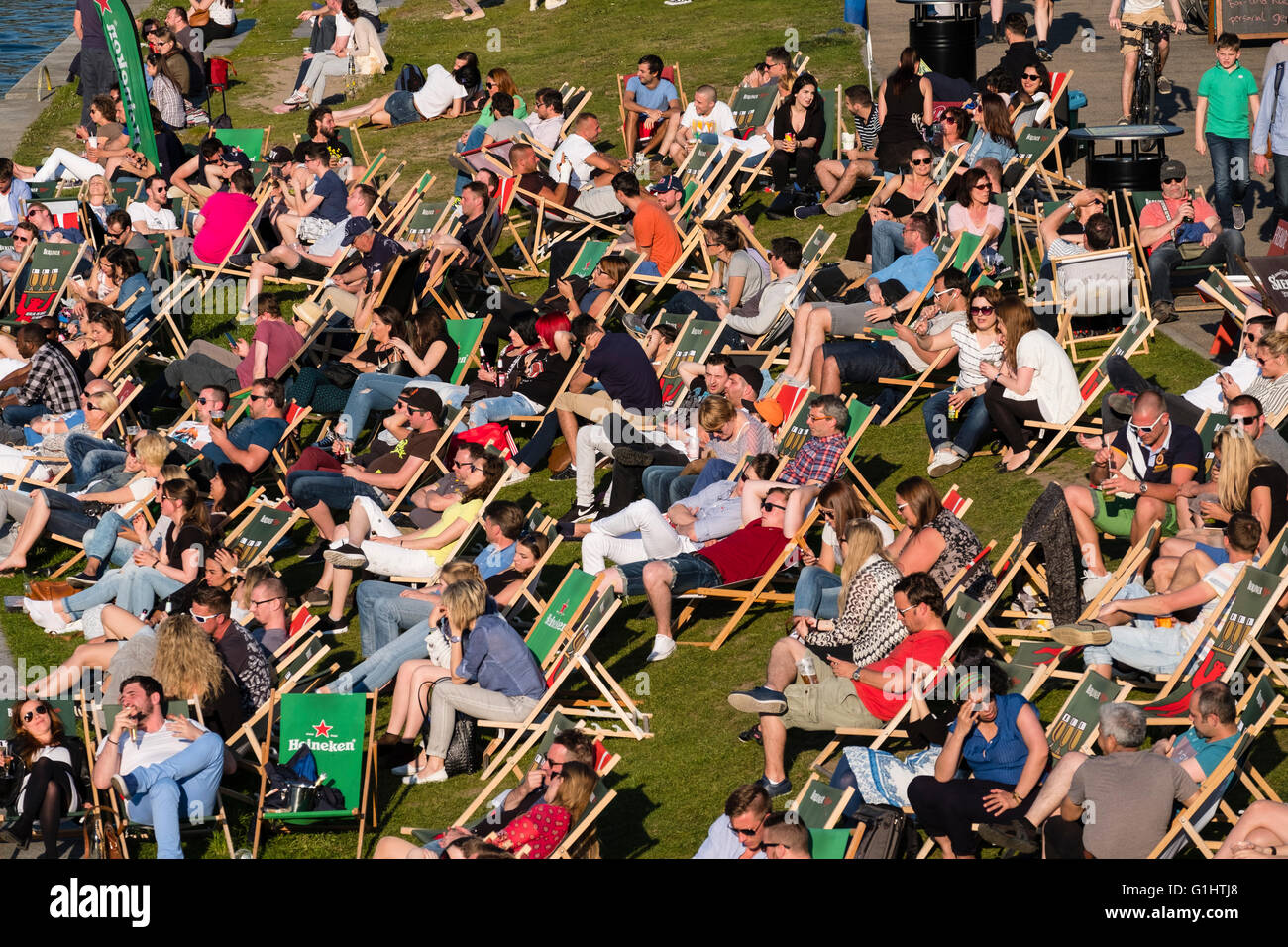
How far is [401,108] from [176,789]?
522 inches

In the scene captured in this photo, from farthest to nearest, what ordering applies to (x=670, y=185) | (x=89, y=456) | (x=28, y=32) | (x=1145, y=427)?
(x=28, y=32)
(x=670, y=185)
(x=89, y=456)
(x=1145, y=427)

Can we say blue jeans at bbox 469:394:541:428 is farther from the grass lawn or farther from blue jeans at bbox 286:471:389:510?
blue jeans at bbox 286:471:389:510

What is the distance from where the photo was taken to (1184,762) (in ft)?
24.4

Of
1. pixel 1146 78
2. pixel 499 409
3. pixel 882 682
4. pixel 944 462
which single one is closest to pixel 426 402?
pixel 499 409

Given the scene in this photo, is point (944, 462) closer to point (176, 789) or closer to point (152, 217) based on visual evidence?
point (176, 789)

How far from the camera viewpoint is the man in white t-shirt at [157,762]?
838cm

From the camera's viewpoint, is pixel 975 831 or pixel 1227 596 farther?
pixel 1227 596

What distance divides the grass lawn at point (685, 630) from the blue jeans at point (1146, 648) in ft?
1.18

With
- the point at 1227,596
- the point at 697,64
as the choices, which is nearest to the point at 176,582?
the point at 1227,596

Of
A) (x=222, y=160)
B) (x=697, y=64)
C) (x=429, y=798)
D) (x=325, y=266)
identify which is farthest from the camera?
(x=697, y=64)

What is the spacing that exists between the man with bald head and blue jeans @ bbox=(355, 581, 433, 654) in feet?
12.0

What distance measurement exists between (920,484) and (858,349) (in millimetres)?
2921

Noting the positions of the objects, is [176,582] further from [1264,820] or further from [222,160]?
[222,160]

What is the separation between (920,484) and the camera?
9352 millimetres
